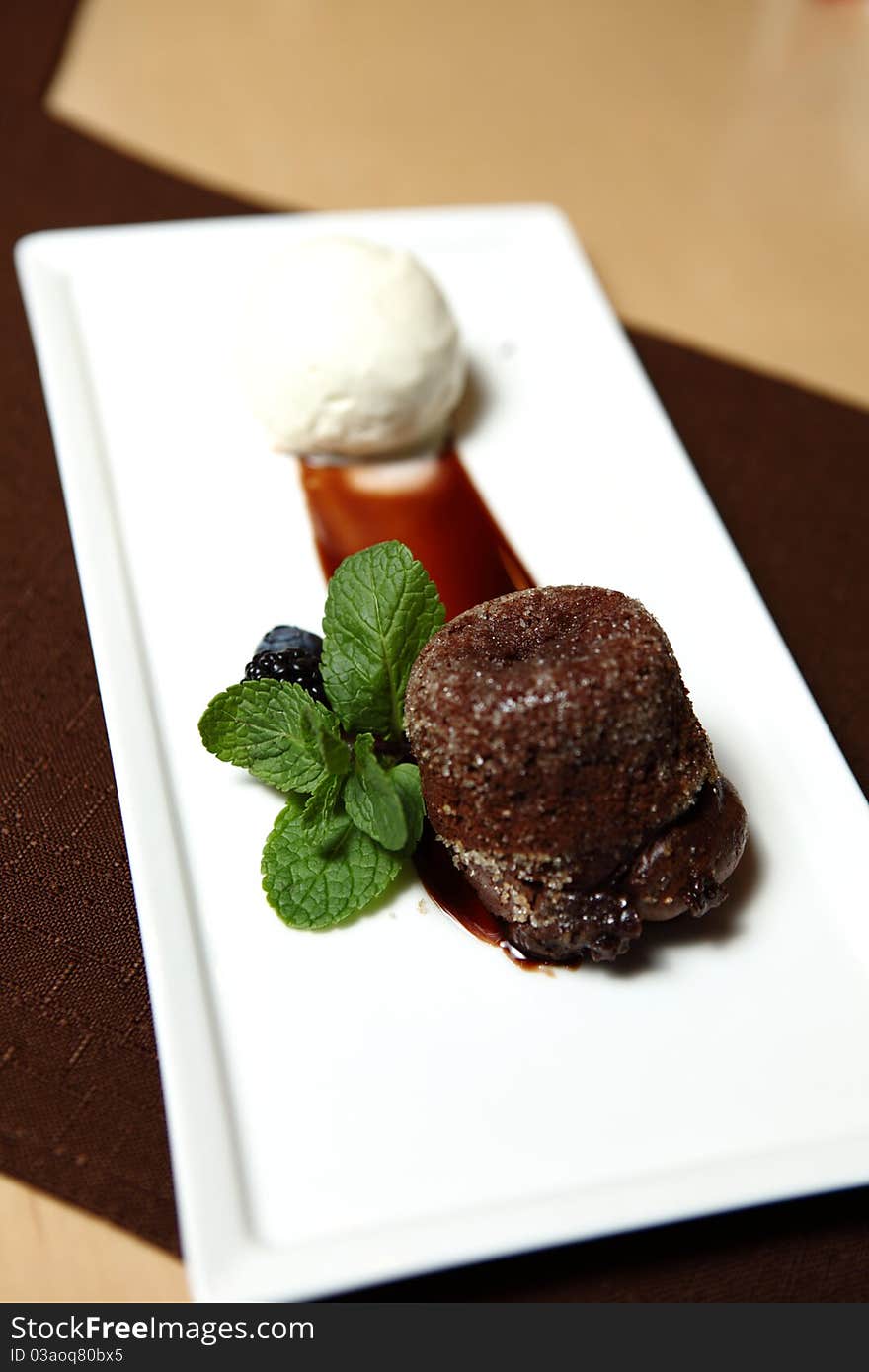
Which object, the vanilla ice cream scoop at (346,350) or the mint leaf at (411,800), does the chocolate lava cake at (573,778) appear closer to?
the mint leaf at (411,800)

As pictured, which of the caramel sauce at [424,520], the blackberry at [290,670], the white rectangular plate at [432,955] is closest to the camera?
the white rectangular plate at [432,955]

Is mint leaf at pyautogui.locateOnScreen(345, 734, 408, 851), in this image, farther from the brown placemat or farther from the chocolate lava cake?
the brown placemat

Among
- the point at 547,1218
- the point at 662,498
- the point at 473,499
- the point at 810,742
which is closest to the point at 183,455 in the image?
the point at 473,499

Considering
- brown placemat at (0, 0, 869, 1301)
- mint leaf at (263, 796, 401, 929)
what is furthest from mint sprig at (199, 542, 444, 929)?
brown placemat at (0, 0, 869, 1301)

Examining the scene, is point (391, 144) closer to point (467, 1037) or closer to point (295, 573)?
point (295, 573)

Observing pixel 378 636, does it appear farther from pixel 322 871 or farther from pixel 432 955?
pixel 432 955

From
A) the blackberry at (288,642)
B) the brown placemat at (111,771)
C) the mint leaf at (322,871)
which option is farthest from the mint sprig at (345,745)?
the brown placemat at (111,771)
